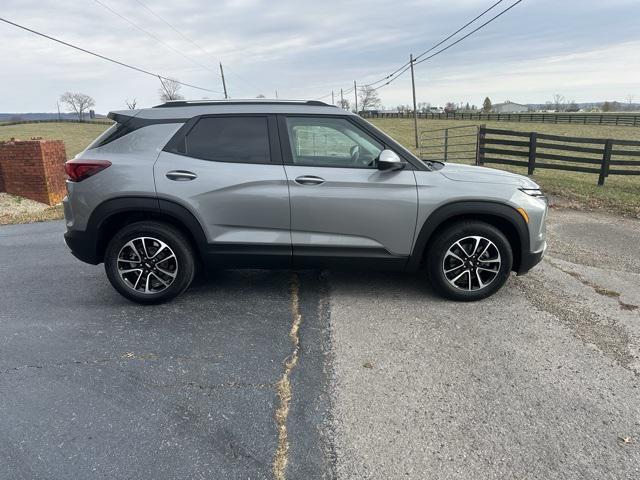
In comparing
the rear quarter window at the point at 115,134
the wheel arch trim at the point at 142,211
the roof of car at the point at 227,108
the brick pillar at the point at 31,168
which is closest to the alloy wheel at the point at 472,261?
the roof of car at the point at 227,108

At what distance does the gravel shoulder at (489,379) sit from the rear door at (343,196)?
53 cm

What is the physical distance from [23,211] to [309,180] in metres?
8.08

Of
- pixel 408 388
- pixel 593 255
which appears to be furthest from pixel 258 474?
pixel 593 255

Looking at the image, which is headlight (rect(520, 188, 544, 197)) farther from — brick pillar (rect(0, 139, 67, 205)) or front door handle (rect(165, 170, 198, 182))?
brick pillar (rect(0, 139, 67, 205))

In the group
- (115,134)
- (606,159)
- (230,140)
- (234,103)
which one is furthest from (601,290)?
(606,159)

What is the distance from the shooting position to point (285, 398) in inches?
107

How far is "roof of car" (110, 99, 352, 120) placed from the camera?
154 inches

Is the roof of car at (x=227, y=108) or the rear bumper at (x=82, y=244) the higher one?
the roof of car at (x=227, y=108)

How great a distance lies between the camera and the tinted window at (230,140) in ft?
12.6

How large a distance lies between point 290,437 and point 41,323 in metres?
2.60

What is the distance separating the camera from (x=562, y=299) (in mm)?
4160

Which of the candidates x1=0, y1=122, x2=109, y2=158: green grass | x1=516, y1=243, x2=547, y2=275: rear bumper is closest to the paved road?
x1=516, y1=243, x2=547, y2=275: rear bumper

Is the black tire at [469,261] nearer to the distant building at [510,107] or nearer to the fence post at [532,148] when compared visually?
the fence post at [532,148]

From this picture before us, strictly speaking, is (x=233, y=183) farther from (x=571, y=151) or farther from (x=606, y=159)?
(x=571, y=151)
